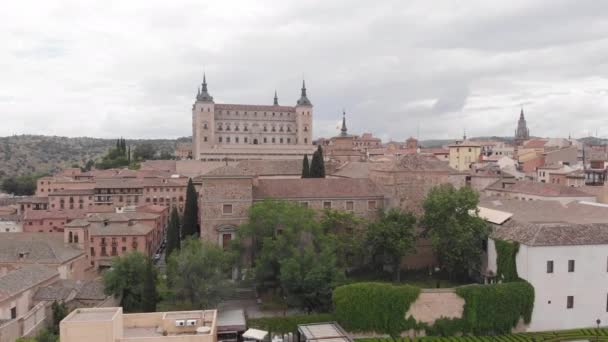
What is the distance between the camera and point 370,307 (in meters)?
29.8

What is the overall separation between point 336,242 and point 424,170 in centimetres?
1124

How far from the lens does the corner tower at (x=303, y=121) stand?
392ft

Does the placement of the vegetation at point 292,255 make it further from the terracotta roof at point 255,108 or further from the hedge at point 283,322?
the terracotta roof at point 255,108

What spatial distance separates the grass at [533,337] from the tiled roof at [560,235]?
5.07 meters

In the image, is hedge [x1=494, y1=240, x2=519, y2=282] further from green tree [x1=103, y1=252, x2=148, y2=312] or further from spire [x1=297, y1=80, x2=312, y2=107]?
spire [x1=297, y1=80, x2=312, y2=107]

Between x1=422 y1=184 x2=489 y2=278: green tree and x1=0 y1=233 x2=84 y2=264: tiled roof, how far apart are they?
94.7 feet

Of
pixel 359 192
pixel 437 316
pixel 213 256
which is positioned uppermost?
pixel 359 192

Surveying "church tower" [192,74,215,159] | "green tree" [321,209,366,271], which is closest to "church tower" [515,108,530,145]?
"church tower" [192,74,215,159]

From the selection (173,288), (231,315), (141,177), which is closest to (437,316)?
(231,315)

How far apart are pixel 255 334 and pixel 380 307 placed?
25.1 feet

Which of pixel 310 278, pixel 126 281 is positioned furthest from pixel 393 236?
pixel 126 281

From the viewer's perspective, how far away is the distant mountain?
133 metres

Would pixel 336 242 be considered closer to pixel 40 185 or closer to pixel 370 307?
pixel 370 307

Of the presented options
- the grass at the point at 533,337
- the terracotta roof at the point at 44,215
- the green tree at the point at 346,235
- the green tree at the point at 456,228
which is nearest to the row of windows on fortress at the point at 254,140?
the terracotta roof at the point at 44,215
